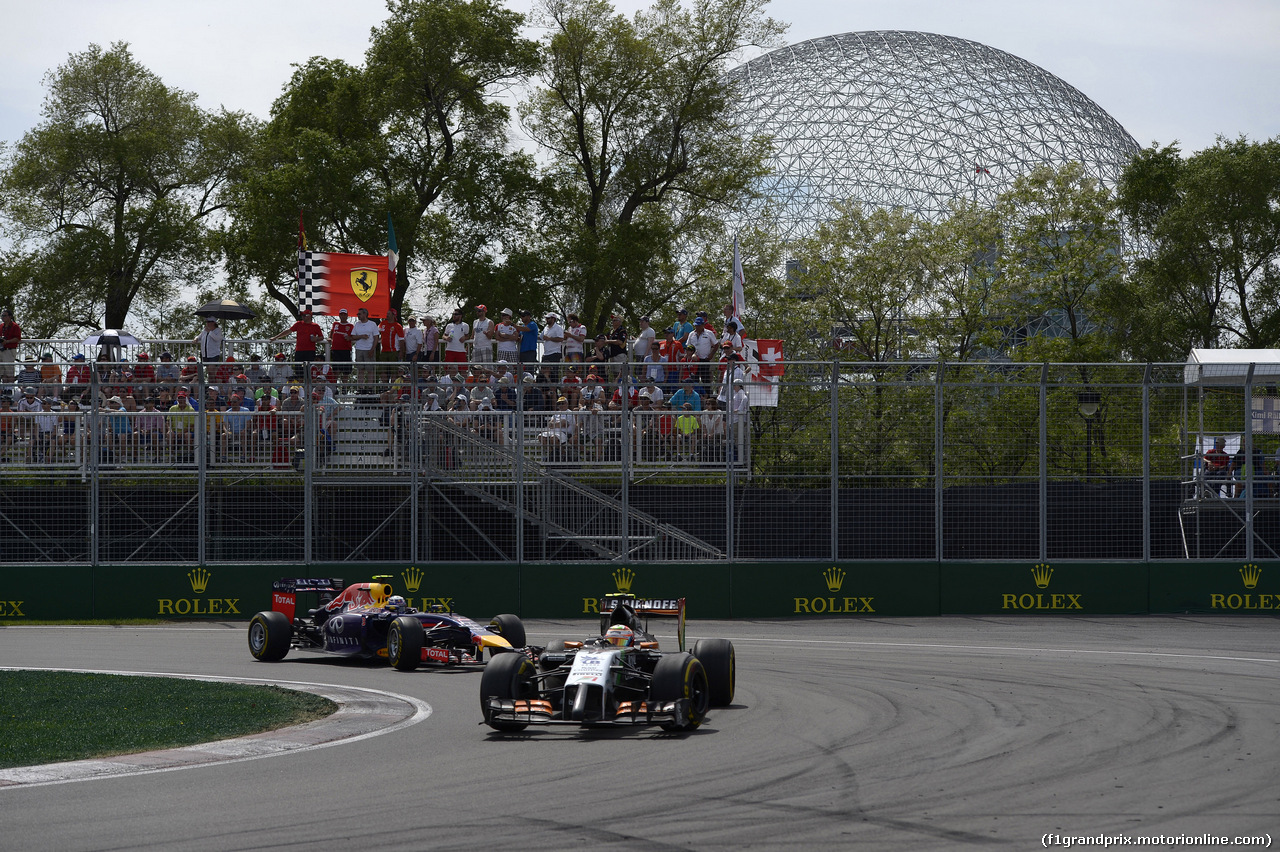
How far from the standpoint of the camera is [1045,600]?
23141 mm

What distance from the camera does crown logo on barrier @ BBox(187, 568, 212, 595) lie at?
23.3m

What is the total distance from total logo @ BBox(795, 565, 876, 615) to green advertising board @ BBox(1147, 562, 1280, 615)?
5.08 m

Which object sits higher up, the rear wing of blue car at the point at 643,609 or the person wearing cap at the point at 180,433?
the person wearing cap at the point at 180,433

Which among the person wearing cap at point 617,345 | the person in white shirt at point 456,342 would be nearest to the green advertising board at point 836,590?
the person wearing cap at point 617,345

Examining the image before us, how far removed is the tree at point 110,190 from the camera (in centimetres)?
4281

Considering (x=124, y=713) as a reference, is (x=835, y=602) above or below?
below

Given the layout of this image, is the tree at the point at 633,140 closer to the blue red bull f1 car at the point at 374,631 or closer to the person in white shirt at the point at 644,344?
the person in white shirt at the point at 644,344

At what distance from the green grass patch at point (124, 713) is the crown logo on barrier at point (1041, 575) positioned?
14.3 metres

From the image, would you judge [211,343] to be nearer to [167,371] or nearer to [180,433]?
[167,371]

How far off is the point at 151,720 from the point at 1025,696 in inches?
319

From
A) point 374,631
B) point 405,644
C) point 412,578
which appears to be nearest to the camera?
point 405,644

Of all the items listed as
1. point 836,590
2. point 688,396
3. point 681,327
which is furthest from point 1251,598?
point 681,327

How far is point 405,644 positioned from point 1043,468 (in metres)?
12.1

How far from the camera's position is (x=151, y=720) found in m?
11.6
